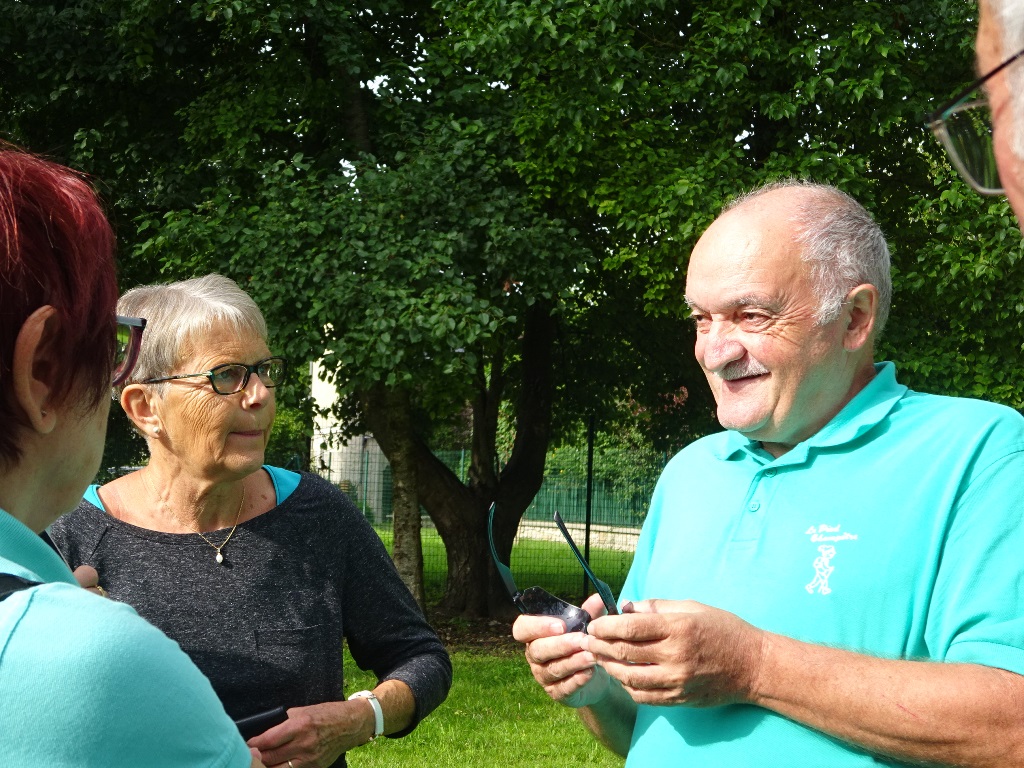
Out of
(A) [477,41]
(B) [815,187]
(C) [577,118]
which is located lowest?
(B) [815,187]

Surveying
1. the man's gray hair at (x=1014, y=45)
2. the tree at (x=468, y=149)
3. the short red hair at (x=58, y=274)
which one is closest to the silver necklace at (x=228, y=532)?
the short red hair at (x=58, y=274)

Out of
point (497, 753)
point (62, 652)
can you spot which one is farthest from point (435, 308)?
point (62, 652)

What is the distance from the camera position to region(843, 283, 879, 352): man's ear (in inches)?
95.6

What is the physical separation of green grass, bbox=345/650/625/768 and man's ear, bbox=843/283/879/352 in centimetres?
532

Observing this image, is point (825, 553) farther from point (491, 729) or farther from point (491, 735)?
point (491, 729)

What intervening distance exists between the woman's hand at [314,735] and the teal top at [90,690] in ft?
4.60

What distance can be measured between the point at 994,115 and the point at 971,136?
0.08 meters

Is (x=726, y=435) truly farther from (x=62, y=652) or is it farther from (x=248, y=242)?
(x=248, y=242)

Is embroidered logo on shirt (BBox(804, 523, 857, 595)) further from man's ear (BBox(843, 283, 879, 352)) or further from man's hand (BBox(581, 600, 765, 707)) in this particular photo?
man's ear (BBox(843, 283, 879, 352))

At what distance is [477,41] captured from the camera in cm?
1006

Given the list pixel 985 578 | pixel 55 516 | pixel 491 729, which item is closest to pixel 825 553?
pixel 985 578

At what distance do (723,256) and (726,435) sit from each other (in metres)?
0.44

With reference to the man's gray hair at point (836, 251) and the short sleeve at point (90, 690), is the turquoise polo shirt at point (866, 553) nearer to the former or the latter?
the man's gray hair at point (836, 251)

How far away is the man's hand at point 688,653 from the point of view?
78.7 inches
